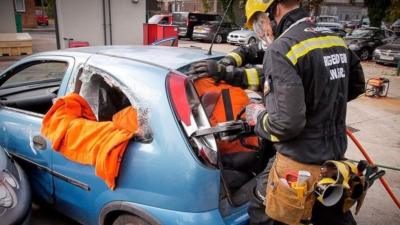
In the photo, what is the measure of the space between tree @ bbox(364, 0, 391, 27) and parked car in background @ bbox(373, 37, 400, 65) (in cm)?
805

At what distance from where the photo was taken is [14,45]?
12.4 meters

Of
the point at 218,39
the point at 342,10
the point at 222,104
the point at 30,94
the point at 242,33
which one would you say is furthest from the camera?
the point at 342,10

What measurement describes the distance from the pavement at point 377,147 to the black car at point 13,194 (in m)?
0.37

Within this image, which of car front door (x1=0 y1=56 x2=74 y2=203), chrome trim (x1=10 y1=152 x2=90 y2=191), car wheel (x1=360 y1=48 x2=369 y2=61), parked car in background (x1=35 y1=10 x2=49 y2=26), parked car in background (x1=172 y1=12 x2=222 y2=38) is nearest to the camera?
chrome trim (x1=10 y1=152 x2=90 y2=191)

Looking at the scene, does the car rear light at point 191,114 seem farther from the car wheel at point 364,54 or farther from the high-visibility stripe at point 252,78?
the car wheel at point 364,54

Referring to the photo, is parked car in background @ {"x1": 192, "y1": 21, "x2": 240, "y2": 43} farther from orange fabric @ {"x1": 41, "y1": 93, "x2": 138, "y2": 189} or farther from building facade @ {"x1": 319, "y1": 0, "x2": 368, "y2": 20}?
building facade @ {"x1": 319, "y1": 0, "x2": 368, "y2": 20}

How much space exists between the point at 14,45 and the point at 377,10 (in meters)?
20.5

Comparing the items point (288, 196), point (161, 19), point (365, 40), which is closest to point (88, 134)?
point (288, 196)

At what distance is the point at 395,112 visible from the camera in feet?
25.2

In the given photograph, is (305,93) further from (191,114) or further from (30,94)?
(30,94)

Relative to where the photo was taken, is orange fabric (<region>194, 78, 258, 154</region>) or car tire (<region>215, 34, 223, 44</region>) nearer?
orange fabric (<region>194, 78, 258, 154</region>)

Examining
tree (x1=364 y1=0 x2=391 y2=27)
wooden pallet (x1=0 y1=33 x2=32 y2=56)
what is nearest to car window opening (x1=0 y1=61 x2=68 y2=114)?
wooden pallet (x1=0 y1=33 x2=32 y2=56)

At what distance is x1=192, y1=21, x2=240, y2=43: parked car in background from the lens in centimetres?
2142

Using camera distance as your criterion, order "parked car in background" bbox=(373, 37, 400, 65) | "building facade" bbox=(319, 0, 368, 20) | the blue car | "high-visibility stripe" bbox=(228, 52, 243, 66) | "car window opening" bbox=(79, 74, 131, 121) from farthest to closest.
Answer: "building facade" bbox=(319, 0, 368, 20) → "parked car in background" bbox=(373, 37, 400, 65) → "high-visibility stripe" bbox=(228, 52, 243, 66) → "car window opening" bbox=(79, 74, 131, 121) → the blue car
